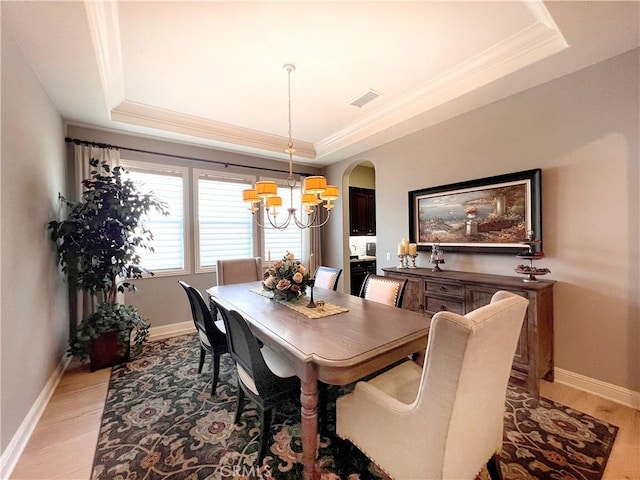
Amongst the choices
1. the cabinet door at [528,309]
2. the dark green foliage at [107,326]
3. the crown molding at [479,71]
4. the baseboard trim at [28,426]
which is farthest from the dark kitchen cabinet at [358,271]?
the baseboard trim at [28,426]

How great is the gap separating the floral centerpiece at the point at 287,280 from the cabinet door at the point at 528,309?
1.65m

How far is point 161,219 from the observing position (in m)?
3.94

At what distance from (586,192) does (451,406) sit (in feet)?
8.22

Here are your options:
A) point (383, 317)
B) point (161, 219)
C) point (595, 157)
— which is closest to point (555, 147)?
point (595, 157)

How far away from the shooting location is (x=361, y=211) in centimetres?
591

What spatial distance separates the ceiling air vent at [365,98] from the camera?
311cm

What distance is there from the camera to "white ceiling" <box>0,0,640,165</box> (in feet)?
6.29

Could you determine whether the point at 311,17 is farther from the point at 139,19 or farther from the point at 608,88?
the point at 608,88

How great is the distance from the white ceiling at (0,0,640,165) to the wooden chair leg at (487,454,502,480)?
9.03 ft

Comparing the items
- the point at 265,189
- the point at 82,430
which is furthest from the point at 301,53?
the point at 82,430

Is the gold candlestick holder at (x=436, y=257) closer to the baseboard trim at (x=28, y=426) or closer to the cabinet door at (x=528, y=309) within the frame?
the cabinet door at (x=528, y=309)

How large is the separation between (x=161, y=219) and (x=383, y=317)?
3435 mm

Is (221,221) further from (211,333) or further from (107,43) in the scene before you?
(107,43)

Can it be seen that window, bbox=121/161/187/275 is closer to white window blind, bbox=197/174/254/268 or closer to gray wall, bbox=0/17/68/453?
white window blind, bbox=197/174/254/268
